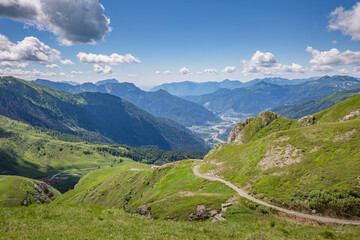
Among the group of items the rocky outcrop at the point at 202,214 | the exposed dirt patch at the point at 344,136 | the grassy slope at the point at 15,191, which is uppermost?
the exposed dirt patch at the point at 344,136

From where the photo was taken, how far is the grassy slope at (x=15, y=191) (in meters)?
162

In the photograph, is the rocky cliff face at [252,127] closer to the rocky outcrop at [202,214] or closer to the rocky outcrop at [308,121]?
the rocky outcrop at [308,121]

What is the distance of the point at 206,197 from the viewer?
51.3 metres

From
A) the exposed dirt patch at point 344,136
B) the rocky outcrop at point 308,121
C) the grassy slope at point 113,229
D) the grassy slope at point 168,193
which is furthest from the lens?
the rocky outcrop at point 308,121

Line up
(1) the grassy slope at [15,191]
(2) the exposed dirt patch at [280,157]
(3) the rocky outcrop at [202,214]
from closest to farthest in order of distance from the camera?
1. (3) the rocky outcrop at [202,214]
2. (2) the exposed dirt patch at [280,157]
3. (1) the grassy slope at [15,191]

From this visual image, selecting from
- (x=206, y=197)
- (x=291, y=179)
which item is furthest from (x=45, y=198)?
(x=291, y=179)

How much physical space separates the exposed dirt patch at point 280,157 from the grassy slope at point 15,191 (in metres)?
196

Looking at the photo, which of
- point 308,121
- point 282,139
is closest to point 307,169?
point 282,139

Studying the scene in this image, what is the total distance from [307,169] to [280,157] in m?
11.2

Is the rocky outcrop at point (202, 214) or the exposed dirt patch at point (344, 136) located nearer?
the rocky outcrop at point (202, 214)

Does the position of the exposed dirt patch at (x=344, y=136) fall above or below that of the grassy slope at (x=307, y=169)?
above

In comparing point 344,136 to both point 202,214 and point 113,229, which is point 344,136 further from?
point 113,229

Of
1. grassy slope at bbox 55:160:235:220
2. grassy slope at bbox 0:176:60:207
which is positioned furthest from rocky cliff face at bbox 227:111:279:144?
grassy slope at bbox 0:176:60:207

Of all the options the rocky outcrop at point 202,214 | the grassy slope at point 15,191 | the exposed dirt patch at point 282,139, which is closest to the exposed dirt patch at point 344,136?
the exposed dirt patch at point 282,139
